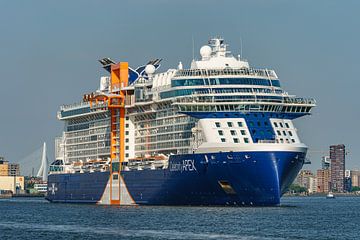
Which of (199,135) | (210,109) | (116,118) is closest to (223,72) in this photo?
(210,109)

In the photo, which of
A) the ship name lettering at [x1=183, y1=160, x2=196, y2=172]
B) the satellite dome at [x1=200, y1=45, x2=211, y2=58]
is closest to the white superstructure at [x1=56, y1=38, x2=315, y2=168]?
the satellite dome at [x1=200, y1=45, x2=211, y2=58]

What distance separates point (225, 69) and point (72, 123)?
36.5 metres

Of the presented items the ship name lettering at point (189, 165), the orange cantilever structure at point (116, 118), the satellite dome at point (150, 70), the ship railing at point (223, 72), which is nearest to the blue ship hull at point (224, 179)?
the ship name lettering at point (189, 165)

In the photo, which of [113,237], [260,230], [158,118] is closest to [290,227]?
[260,230]

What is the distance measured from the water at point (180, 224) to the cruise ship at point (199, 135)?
254 centimetres

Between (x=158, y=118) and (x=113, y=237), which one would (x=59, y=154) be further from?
(x=113, y=237)

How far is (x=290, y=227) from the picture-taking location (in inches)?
2972

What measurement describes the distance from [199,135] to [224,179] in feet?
17.9

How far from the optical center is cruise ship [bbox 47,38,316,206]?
306 ft

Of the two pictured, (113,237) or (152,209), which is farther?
(152,209)

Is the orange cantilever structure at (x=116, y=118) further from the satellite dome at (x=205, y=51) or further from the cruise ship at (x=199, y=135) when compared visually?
the satellite dome at (x=205, y=51)

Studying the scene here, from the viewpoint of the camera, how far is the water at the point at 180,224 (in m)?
70.3

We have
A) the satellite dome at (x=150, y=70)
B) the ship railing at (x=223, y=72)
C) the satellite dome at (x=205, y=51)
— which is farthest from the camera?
the satellite dome at (x=150, y=70)

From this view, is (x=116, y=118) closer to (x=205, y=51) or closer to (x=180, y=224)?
(x=205, y=51)
